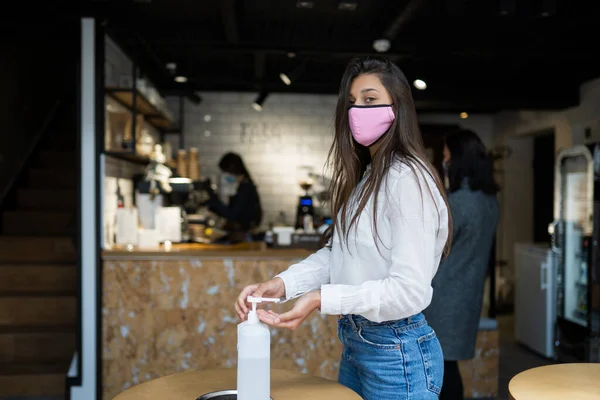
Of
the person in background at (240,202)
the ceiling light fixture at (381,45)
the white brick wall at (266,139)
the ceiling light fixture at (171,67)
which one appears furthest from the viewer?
the white brick wall at (266,139)

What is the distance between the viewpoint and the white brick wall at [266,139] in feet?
25.3

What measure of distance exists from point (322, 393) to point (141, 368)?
8.22 ft

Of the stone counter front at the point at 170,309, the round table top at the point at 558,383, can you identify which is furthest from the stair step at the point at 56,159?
the round table top at the point at 558,383

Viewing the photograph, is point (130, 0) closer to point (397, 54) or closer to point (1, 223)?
point (397, 54)

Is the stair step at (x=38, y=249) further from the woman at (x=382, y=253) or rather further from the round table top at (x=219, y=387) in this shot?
the woman at (x=382, y=253)

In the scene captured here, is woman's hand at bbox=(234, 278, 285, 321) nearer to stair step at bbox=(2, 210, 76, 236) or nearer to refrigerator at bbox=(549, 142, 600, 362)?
refrigerator at bbox=(549, 142, 600, 362)

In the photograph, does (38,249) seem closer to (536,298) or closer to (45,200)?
(45,200)

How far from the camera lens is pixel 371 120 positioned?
4.91ft

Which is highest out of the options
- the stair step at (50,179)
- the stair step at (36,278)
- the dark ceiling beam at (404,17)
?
the dark ceiling beam at (404,17)

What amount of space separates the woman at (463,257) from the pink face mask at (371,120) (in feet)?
4.26

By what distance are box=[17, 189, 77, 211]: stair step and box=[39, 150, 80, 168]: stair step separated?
516mm

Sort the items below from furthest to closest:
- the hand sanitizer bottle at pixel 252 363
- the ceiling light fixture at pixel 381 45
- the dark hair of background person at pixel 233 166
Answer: the dark hair of background person at pixel 233 166 < the ceiling light fixture at pixel 381 45 < the hand sanitizer bottle at pixel 252 363

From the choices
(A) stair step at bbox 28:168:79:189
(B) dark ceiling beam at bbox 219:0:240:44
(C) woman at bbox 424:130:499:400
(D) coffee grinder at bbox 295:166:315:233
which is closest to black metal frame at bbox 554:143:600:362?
(D) coffee grinder at bbox 295:166:315:233

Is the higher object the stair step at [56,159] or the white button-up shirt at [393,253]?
the stair step at [56,159]
